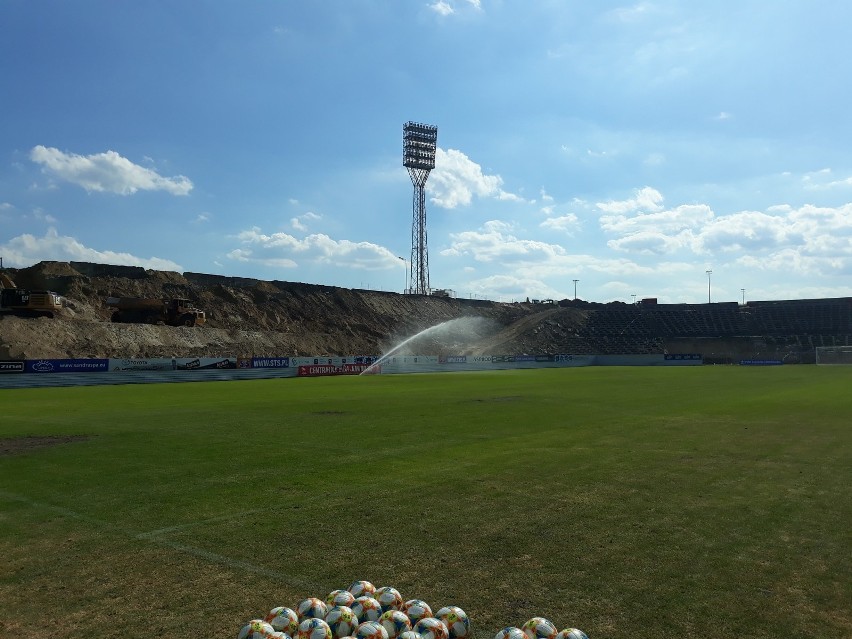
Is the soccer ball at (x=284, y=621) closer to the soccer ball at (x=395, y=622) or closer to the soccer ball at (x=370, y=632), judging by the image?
the soccer ball at (x=370, y=632)

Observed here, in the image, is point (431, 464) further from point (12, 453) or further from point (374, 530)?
point (12, 453)

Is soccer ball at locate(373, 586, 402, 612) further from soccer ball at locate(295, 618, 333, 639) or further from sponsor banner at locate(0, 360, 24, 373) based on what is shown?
sponsor banner at locate(0, 360, 24, 373)

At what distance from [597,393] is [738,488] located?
24543 mm

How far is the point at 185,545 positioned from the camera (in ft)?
29.4

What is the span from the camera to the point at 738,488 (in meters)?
12.1

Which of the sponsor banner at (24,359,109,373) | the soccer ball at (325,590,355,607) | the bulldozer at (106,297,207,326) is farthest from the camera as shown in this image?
the bulldozer at (106,297,207,326)

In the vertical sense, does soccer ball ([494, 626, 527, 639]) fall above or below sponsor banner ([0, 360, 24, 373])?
below

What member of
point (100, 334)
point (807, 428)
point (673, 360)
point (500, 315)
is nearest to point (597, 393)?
point (807, 428)

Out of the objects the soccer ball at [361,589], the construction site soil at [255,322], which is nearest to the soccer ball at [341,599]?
the soccer ball at [361,589]

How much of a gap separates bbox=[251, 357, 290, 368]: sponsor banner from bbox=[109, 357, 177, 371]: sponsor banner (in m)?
7.61

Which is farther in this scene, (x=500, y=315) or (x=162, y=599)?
(x=500, y=315)

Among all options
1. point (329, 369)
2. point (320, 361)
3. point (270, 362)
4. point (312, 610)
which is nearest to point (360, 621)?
point (312, 610)

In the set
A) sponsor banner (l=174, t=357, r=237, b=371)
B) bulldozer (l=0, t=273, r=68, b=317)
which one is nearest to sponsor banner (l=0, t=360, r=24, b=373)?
sponsor banner (l=174, t=357, r=237, b=371)

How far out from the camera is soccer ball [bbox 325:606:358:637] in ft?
18.7
